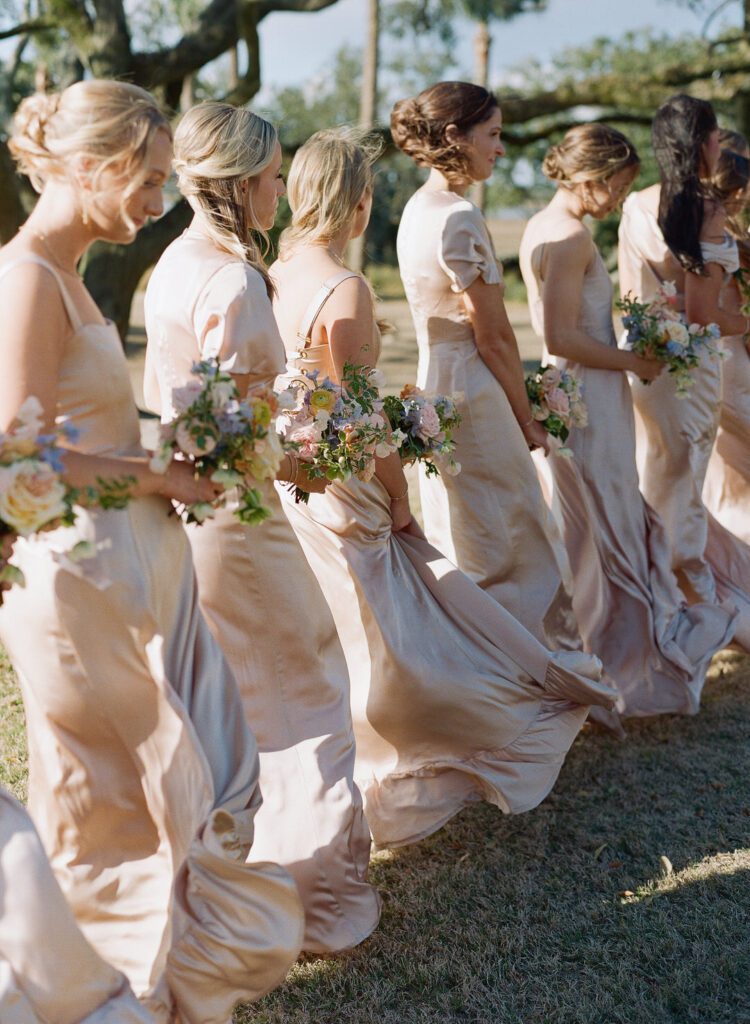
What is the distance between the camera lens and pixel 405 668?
4516 mm

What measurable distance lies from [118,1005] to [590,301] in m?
4.09

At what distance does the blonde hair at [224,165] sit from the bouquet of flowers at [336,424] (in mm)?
504

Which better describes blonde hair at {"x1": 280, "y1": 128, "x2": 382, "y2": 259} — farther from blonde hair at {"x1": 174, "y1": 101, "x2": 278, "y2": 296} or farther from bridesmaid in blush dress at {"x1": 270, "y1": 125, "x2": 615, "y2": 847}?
blonde hair at {"x1": 174, "y1": 101, "x2": 278, "y2": 296}

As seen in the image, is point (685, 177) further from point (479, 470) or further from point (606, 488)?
point (479, 470)

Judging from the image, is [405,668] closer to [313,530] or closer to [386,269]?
[313,530]

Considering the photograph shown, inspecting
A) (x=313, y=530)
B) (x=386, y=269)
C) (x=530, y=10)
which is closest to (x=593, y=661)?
(x=313, y=530)

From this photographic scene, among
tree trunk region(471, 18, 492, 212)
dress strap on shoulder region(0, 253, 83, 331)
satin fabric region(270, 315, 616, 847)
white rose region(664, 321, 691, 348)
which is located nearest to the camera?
dress strap on shoulder region(0, 253, 83, 331)

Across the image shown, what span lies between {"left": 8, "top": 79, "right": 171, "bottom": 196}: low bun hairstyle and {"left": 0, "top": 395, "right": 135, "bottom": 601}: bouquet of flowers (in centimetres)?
64

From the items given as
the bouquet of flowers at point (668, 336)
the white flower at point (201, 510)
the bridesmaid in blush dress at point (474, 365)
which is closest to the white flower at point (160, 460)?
the white flower at point (201, 510)

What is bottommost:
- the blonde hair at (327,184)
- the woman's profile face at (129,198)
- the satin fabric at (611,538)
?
the satin fabric at (611,538)

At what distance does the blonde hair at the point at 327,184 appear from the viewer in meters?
4.33

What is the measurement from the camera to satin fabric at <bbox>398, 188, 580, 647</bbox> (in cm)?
510

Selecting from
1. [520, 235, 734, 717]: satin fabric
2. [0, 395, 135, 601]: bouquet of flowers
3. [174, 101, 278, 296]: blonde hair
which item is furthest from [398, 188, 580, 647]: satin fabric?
[0, 395, 135, 601]: bouquet of flowers

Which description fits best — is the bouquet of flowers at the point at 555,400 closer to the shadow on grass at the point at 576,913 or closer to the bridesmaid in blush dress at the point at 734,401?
the bridesmaid in blush dress at the point at 734,401
